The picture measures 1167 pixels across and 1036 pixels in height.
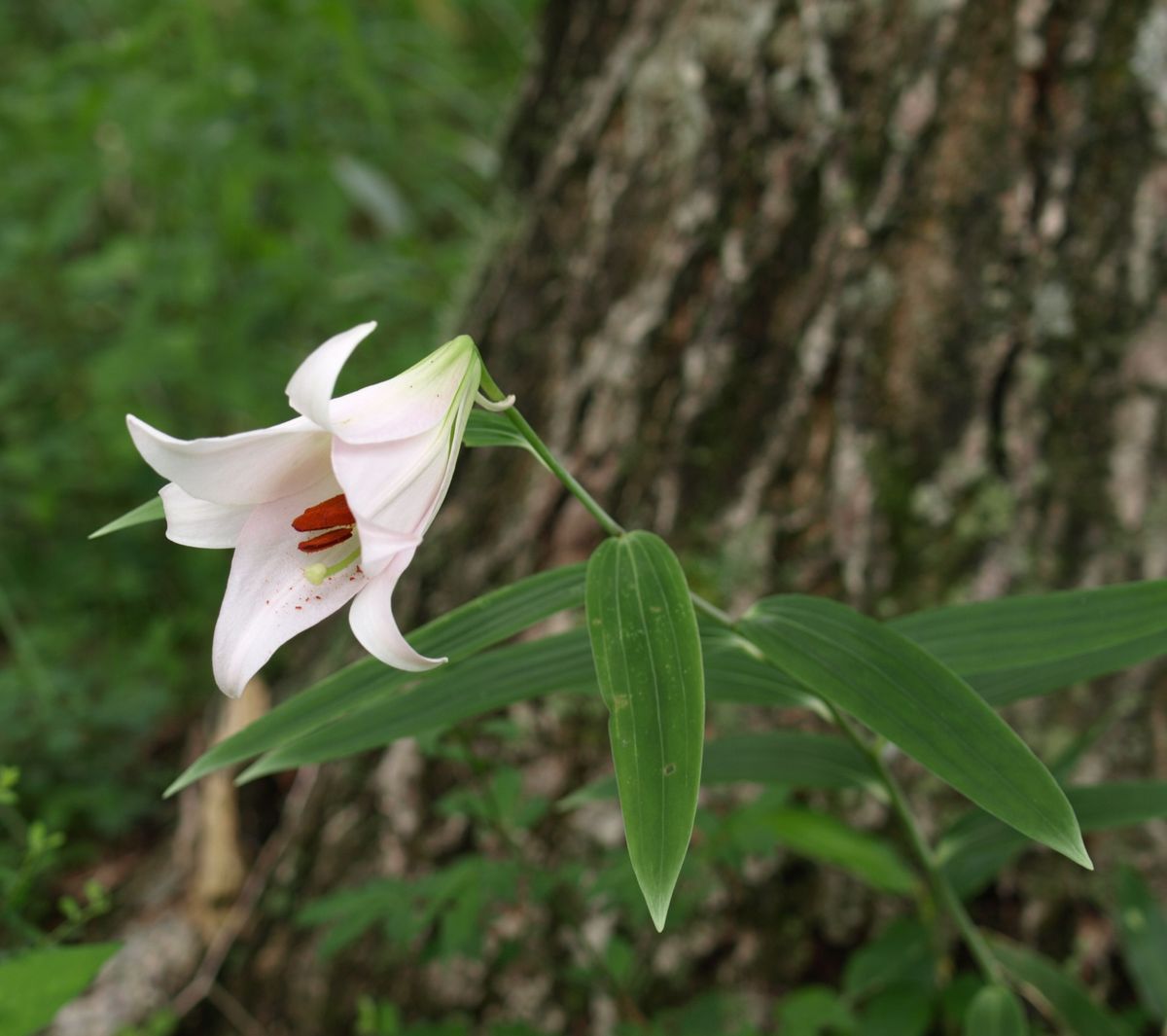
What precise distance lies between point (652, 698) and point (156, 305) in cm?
195

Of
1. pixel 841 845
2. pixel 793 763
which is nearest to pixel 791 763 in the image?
pixel 793 763

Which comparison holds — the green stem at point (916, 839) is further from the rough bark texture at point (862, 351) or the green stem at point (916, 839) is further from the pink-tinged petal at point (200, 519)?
the pink-tinged petal at point (200, 519)

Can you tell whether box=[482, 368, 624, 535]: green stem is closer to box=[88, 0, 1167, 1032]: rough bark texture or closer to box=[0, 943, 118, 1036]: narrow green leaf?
box=[0, 943, 118, 1036]: narrow green leaf

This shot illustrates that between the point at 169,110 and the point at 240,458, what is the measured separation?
1706 mm

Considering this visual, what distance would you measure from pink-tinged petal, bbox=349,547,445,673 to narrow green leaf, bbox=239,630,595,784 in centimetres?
21

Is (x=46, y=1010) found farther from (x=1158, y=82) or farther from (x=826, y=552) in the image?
(x=1158, y=82)

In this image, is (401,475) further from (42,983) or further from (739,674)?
(42,983)

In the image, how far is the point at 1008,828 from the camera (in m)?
1.09

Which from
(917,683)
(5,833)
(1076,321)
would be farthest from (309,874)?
(1076,321)

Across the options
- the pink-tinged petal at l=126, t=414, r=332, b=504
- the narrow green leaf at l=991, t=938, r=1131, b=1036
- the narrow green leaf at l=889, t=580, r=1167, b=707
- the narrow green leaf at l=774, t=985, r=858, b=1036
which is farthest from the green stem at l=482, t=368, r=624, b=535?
the narrow green leaf at l=991, t=938, r=1131, b=1036

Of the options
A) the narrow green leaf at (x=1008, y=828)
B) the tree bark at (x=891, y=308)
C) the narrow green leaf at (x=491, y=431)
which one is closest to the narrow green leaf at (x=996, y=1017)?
the narrow green leaf at (x=1008, y=828)

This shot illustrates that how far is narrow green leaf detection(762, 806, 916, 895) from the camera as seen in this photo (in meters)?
1.26

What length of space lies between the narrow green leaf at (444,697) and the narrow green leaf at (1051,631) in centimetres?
29

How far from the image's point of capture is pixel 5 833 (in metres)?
1.88
